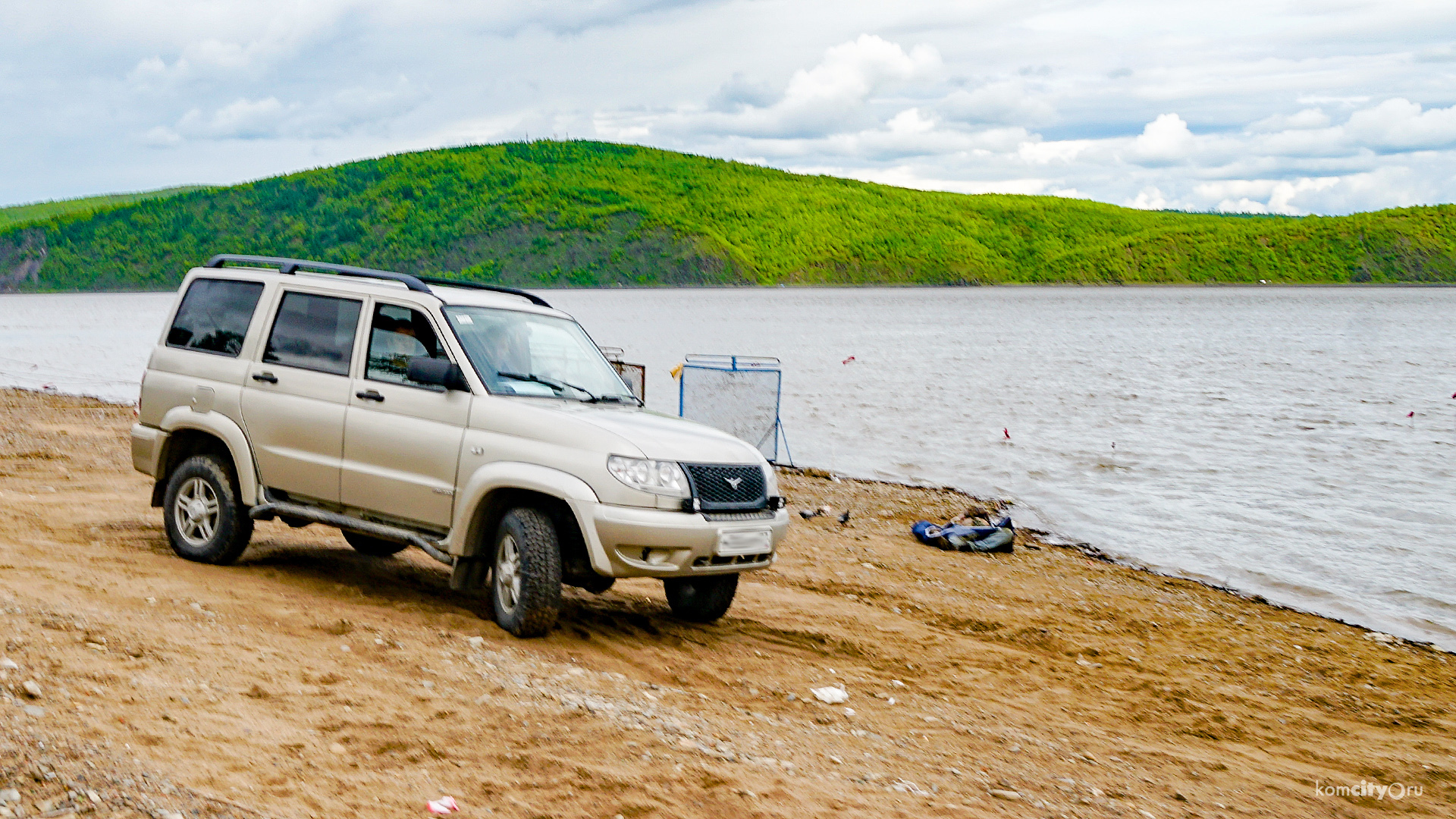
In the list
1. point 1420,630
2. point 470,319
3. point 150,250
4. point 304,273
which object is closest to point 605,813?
point 470,319

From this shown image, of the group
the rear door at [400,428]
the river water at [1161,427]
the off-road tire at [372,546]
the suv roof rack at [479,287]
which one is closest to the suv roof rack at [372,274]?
the suv roof rack at [479,287]

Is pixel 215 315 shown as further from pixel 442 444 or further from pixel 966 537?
pixel 966 537

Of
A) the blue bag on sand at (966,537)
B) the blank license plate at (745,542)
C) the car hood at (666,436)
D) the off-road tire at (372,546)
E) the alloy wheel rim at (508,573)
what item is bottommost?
the blue bag on sand at (966,537)

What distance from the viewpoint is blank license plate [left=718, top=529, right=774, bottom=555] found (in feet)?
22.7

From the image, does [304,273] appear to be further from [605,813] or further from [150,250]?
[150,250]

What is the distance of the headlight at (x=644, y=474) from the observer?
265 inches

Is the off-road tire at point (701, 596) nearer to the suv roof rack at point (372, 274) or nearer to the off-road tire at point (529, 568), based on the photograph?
the off-road tire at point (529, 568)

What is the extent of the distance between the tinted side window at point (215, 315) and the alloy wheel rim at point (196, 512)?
3.17ft

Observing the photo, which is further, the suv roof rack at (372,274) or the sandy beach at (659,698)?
the suv roof rack at (372,274)

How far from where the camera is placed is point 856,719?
6.25 meters

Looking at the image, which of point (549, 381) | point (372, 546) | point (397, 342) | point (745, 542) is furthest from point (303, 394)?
point (745, 542)

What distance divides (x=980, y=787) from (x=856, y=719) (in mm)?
1058

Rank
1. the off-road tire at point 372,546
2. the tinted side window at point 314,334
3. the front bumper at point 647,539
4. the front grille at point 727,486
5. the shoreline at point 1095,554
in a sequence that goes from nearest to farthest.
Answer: the front bumper at point 647,539 → the front grille at point 727,486 → the tinted side window at point 314,334 → the off-road tire at point 372,546 → the shoreline at point 1095,554

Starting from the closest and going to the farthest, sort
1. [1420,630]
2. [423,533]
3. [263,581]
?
[423,533], [263,581], [1420,630]
